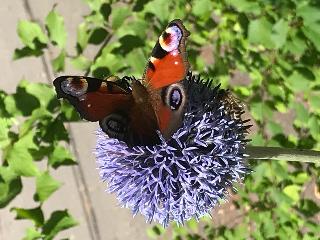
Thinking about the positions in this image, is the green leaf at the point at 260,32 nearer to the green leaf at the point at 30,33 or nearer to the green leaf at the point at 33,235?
the green leaf at the point at 30,33

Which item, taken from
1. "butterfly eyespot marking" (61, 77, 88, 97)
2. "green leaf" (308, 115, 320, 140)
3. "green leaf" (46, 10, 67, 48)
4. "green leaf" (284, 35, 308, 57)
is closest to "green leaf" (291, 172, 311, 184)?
"green leaf" (308, 115, 320, 140)

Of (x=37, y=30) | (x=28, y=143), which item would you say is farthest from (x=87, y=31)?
(x=28, y=143)

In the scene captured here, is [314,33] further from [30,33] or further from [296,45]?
[30,33]

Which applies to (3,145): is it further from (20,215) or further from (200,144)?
(200,144)

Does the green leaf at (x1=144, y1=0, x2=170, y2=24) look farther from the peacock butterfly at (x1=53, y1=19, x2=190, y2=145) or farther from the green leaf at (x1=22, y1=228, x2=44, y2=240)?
the green leaf at (x1=22, y1=228, x2=44, y2=240)

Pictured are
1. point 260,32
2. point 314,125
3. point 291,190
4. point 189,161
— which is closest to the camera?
point 189,161

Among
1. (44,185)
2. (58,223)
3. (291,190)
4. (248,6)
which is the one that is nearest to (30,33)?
(44,185)

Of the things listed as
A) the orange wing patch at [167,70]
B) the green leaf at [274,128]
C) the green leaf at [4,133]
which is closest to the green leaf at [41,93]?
the green leaf at [4,133]
